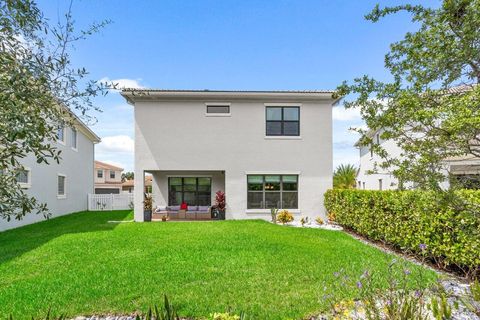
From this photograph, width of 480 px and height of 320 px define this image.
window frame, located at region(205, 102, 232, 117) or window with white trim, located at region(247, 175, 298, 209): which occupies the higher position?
window frame, located at region(205, 102, 232, 117)

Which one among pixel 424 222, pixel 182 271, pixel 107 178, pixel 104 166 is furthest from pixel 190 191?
pixel 107 178

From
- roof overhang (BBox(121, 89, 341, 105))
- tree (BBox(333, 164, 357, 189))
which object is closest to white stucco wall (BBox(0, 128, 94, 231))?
roof overhang (BBox(121, 89, 341, 105))

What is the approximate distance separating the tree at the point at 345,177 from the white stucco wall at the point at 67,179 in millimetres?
23412

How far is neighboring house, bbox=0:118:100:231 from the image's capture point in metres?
15.8

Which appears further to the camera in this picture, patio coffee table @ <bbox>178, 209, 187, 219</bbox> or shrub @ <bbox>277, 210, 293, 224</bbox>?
patio coffee table @ <bbox>178, 209, 187, 219</bbox>

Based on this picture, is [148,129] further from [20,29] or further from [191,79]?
[20,29]

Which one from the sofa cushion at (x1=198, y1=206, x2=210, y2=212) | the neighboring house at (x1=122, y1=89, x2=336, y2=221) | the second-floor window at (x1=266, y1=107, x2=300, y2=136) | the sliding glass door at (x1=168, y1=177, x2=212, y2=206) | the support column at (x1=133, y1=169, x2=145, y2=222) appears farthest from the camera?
the sliding glass door at (x1=168, y1=177, x2=212, y2=206)

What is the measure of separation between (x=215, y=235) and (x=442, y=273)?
7088 mm

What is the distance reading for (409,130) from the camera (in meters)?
3.73

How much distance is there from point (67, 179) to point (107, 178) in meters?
34.8

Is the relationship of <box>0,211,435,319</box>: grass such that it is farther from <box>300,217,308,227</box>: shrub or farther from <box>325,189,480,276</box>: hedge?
<box>300,217,308,227</box>: shrub

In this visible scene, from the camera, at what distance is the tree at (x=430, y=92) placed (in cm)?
323

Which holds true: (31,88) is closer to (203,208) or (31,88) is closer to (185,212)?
(185,212)

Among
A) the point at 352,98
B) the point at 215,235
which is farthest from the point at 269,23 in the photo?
the point at 352,98
